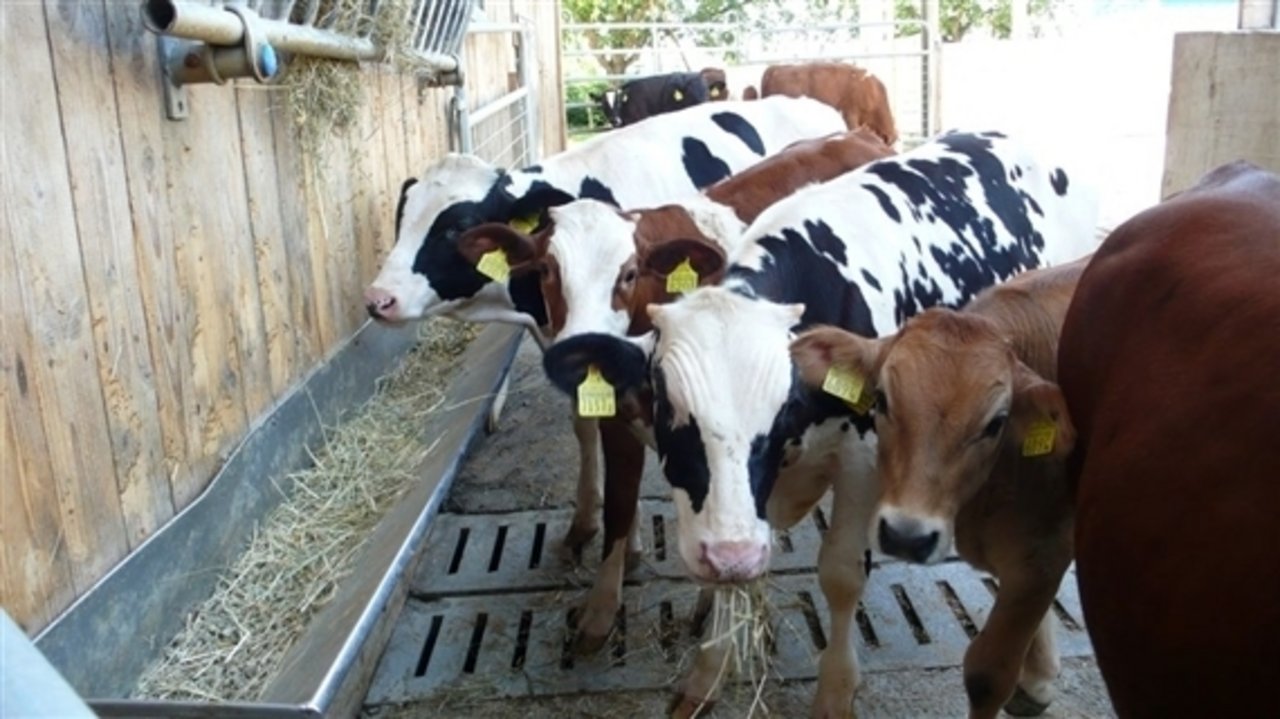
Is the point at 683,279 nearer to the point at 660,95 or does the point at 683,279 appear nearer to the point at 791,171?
the point at 791,171

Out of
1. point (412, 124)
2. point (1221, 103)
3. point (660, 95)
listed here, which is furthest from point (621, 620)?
point (660, 95)

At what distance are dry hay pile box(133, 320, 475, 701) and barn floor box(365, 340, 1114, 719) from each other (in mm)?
332

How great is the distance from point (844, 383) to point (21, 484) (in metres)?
1.86

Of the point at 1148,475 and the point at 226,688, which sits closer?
the point at 1148,475

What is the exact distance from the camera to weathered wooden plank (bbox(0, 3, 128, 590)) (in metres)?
2.53

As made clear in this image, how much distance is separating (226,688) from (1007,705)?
2.13 m

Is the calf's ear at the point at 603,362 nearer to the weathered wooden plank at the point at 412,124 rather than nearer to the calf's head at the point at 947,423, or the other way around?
the calf's head at the point at 947,423

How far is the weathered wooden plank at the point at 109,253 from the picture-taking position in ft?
9.04

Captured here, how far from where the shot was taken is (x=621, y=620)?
376 cm

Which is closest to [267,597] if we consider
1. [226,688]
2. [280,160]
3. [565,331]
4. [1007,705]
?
[226,688]

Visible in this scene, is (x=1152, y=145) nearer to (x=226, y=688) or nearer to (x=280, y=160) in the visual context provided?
(x=280, y=160)

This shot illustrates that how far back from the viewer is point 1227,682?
172 centimetres

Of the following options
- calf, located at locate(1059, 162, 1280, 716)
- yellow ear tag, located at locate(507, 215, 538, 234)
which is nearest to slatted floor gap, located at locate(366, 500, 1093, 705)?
yellow ear tag, located at locate(507, 215, 538, 234)

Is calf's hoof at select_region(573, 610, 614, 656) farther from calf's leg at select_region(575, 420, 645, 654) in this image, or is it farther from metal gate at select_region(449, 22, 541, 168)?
metal gate at select_region(449, 22, 541, 168)
